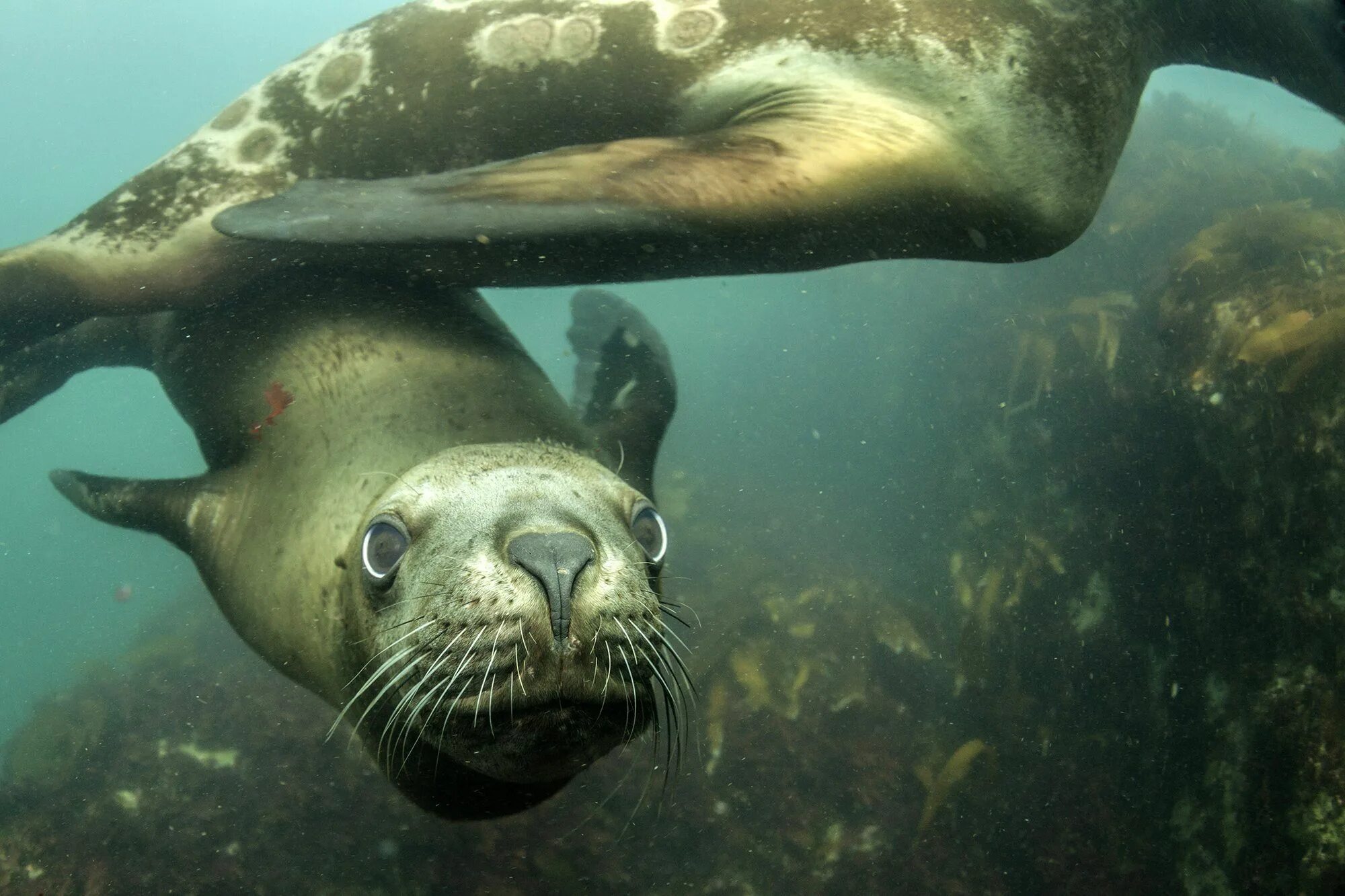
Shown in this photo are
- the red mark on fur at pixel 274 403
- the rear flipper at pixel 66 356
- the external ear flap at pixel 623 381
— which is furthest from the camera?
the rear flipper at pixel 66 356

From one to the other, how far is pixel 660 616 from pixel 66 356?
3.77m

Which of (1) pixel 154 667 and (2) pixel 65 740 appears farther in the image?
(1) pixel 154 667

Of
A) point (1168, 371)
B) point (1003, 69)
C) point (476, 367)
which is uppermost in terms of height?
point (1003, 69)

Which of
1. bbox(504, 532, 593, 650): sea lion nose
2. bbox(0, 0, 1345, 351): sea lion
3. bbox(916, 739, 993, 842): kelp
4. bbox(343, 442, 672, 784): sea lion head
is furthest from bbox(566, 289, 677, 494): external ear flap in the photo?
bbox(916, 739, 993, 842): kelp

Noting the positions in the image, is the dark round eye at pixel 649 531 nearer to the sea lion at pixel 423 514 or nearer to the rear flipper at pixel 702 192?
the sea lion at pixel 423 514

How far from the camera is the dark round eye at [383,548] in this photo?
158cm

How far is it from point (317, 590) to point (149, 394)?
10281 centimetres

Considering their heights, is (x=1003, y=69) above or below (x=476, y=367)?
above

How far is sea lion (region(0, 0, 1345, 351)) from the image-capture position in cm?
213

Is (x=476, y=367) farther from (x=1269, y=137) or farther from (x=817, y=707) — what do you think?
(x=1269, y=137)

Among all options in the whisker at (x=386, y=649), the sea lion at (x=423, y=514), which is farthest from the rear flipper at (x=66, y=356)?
the whisker at (x=386, y=649)

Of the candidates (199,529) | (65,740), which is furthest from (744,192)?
(65,740)

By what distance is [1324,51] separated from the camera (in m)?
3.18

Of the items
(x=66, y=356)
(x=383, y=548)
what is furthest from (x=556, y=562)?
(x=66, y=356)
